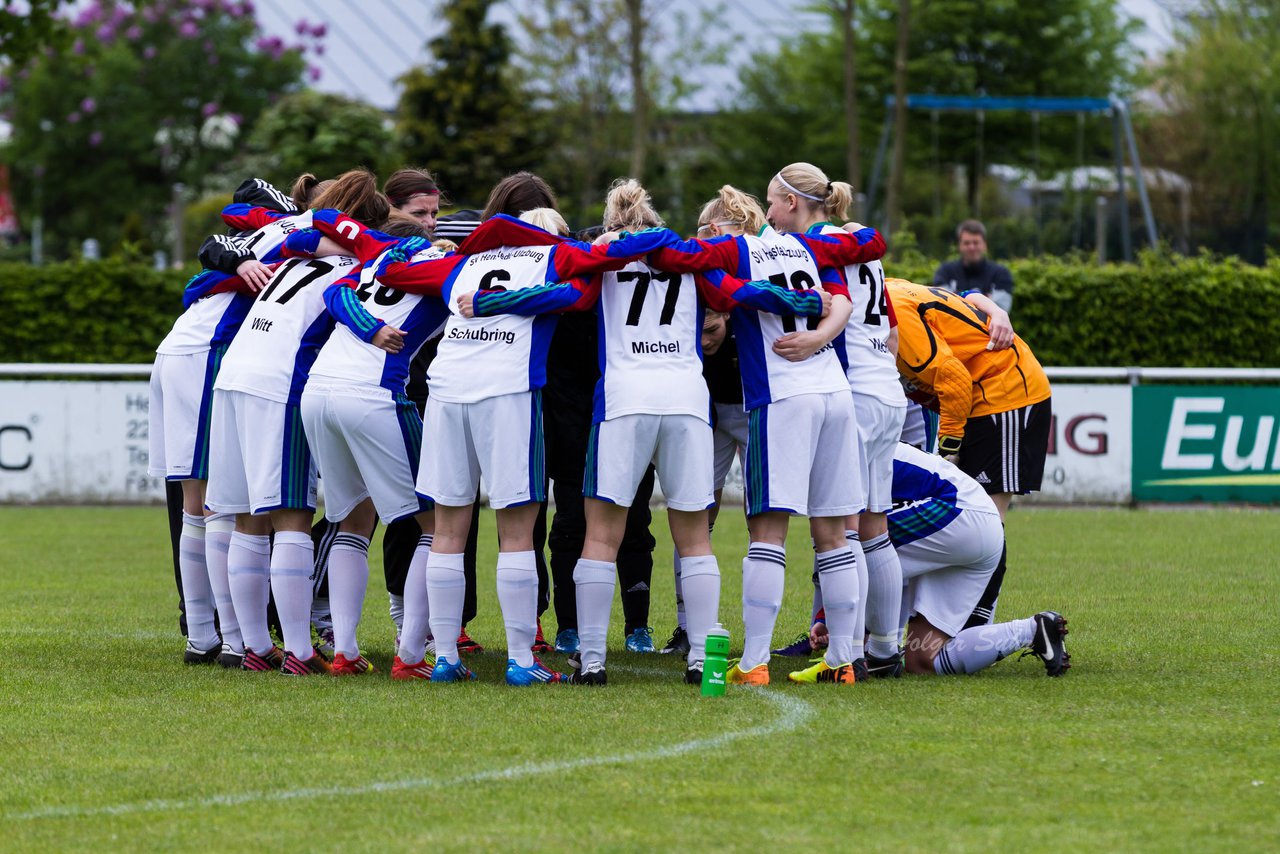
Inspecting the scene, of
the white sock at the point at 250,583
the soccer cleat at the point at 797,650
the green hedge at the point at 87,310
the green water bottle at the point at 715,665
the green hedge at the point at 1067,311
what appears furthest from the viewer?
the green hedge at the point at 87,310

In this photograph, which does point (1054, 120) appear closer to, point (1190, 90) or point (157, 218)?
point (1190, 90)

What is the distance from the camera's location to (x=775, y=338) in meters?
6.64

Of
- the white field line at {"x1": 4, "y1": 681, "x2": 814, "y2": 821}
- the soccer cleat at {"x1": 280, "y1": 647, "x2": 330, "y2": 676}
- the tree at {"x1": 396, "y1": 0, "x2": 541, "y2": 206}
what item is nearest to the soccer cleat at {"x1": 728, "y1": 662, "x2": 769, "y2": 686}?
the white field line at {"x1": 4, "y1": 681, "x2": 814, "y2": 821}

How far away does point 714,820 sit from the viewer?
436cm

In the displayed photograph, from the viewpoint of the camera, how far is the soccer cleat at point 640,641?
796 cm

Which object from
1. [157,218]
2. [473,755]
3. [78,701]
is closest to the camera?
[473,755]

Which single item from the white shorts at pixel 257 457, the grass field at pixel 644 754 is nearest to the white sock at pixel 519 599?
the grass field at pixel 644 754

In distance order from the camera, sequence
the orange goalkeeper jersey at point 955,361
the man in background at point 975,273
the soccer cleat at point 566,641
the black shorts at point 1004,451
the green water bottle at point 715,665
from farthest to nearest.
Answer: the man in background at point 975,273, the soccer cleat at point 566,641, the black shorts at point 1004,451, the orange goalkeeper jersey at point 955,361, the green water bottle at point 715,665

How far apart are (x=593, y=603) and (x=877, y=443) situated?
1378 mm

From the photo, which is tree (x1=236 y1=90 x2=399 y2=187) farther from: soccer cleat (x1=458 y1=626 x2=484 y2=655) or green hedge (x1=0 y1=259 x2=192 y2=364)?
soccer cleat (x1=458 y1=626 x2=484 y2=655)

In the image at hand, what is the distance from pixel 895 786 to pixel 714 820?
64 cm

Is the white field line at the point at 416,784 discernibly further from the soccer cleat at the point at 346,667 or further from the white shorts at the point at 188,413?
the white shorts at the point at 188,413

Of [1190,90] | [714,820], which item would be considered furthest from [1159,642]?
[1190,90]

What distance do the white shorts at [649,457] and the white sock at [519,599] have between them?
0.39m
